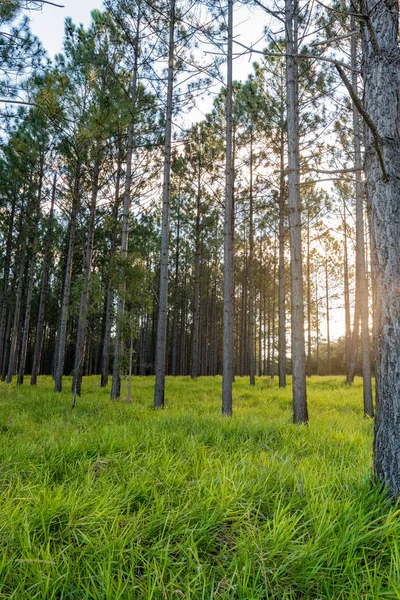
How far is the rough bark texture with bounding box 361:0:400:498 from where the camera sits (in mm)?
2205

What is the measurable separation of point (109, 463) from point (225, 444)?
134 centimetres

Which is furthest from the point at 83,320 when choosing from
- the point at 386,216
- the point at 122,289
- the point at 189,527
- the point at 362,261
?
the point at 386,216

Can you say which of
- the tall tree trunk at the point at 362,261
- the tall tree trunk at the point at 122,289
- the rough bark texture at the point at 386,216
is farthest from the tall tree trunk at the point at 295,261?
the tall tree trunk at the point at 122,289

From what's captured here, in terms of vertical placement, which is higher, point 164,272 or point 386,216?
point 164,272

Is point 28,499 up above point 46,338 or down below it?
below

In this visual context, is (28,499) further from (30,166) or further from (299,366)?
(30,166)

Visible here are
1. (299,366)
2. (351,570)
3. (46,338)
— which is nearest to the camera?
(351,570)

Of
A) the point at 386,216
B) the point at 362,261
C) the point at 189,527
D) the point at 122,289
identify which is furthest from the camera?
the point at 122,289

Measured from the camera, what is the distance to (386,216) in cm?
231

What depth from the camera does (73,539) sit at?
1.90 metres

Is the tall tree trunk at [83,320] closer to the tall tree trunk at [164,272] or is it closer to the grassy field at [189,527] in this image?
the tall tree trunk at [164,272]

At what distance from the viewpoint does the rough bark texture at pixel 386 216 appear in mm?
2205

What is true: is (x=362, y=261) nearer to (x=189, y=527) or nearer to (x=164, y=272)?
(x=164, y=272)

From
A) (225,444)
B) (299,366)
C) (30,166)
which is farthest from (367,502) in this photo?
(30,166)
